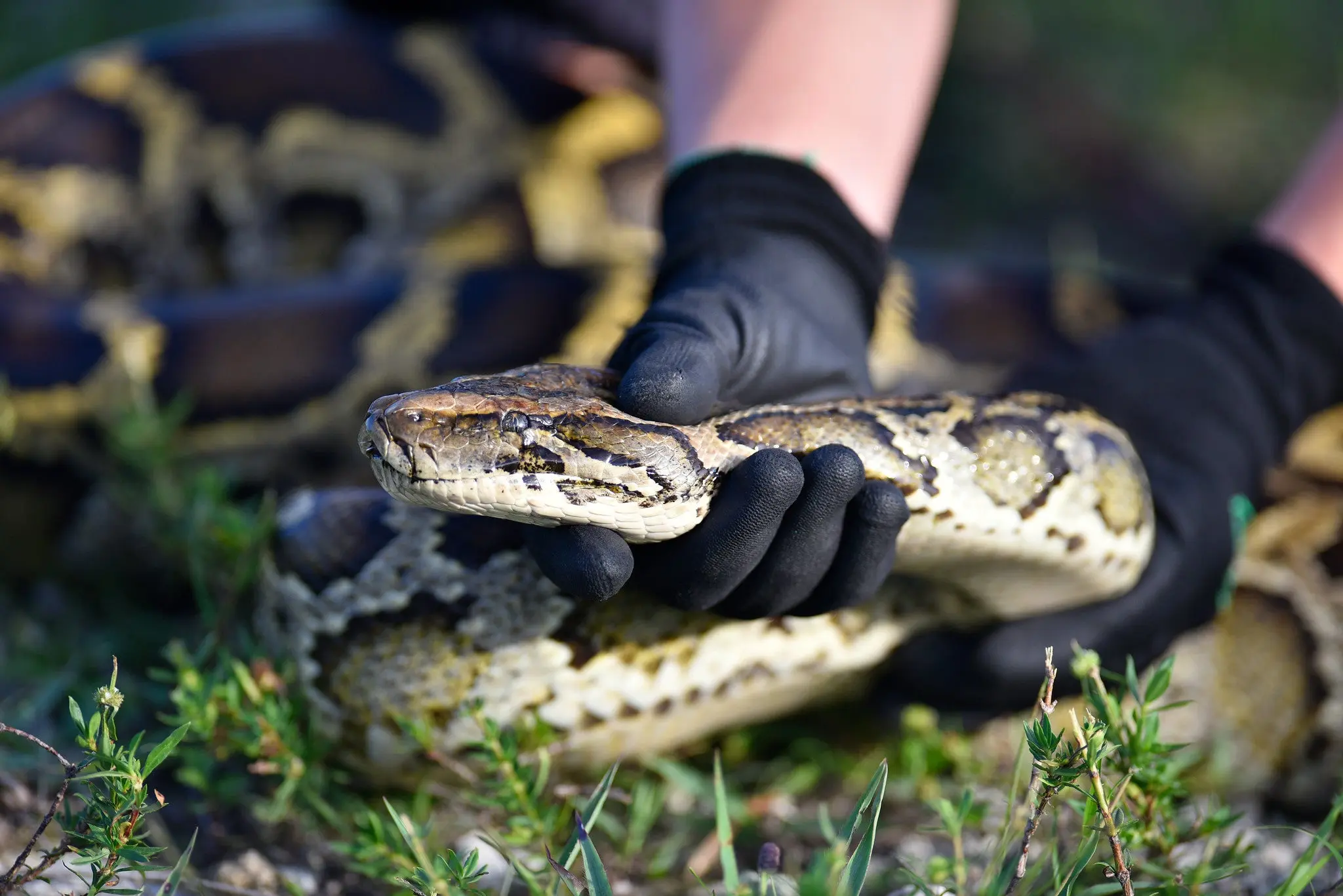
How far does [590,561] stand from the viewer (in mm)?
1961

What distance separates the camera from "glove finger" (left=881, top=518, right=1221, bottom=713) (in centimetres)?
257

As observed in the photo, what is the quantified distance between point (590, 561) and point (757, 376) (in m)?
0.62

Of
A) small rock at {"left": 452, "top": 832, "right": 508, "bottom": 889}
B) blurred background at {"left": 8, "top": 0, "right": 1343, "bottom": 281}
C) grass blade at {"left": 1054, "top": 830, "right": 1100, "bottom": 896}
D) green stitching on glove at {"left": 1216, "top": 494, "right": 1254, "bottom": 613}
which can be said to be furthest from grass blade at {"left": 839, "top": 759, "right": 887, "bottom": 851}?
blurred background at {"left": 8, "top": 0, "right": 1343, "bottom": 281}

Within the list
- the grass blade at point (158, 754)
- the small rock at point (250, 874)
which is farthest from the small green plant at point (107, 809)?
the small rock at point (250, 874)

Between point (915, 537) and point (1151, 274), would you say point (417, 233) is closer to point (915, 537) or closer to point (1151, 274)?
point (915, 537)

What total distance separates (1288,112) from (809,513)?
22.3 feet

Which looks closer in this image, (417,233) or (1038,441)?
(1038,441)

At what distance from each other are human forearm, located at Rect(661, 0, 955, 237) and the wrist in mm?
66

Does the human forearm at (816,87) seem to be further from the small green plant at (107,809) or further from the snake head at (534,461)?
the small green plant at (107,809)

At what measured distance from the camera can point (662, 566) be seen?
2088 mm

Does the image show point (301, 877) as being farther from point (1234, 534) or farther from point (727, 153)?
point (1234, 534)

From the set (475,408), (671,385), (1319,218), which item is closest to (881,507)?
(671,385)

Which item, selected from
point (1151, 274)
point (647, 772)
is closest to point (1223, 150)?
point (1151, 274)

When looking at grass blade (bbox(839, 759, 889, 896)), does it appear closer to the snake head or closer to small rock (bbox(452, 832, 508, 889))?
the snake head
